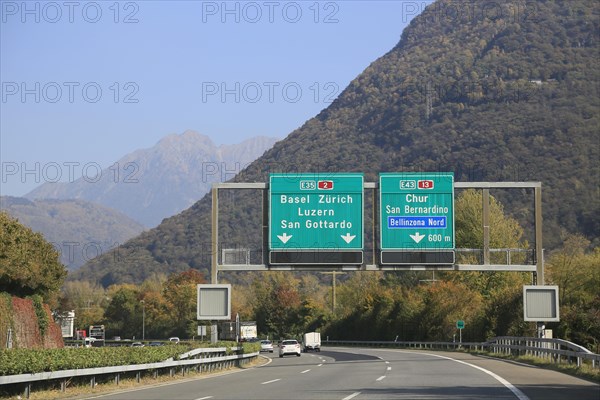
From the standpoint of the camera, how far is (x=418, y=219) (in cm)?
4306

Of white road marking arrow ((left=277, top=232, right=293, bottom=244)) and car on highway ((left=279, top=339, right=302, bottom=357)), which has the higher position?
white road marking arrow ((left=277, top=232, right=293, bottom=244))

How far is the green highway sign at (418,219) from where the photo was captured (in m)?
42.9

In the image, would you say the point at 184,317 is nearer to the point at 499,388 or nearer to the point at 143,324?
the point at 143,324

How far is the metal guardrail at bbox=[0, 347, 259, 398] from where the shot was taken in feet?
73.3

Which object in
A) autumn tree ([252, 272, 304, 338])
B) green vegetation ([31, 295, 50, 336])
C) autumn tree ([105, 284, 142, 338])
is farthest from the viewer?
autumn tree ([105, 284, 142, 338])

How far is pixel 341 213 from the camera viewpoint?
42.9 meters

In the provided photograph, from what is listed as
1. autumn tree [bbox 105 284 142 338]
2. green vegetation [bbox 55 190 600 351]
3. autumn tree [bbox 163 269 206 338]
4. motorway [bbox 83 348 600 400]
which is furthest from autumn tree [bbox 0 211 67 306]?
autumn tree [bbox 105 284 142 338]

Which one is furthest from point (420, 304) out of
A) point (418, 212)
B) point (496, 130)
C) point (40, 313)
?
point (496, 130)

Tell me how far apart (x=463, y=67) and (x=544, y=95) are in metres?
33.4

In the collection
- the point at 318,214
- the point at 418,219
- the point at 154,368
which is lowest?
the point at 154,368

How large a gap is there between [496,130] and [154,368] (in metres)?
129

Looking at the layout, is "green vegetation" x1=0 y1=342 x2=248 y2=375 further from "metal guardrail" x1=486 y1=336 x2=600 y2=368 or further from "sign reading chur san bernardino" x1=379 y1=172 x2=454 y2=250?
"metal guardrail" x1=486 y1=336 x2=600 y2=368

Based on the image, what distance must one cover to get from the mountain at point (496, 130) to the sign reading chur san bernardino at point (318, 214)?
3334 inches

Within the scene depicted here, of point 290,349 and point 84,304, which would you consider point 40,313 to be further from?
point 84,304
